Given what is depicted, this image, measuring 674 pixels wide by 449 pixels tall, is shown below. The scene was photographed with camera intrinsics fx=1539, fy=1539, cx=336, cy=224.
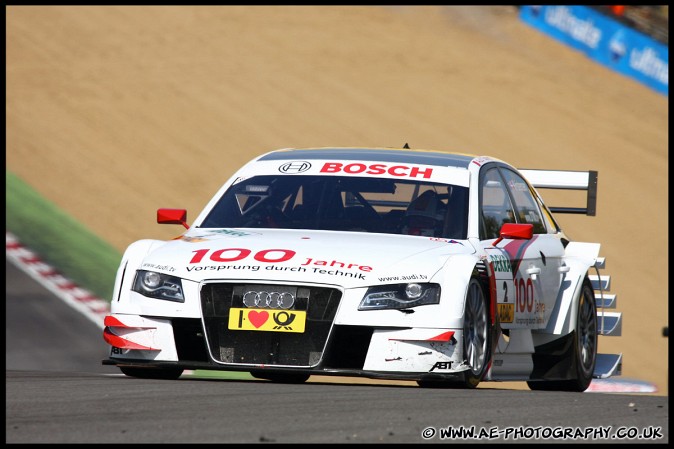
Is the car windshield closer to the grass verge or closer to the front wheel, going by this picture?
the front wheel

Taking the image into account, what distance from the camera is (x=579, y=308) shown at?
10.3 metres

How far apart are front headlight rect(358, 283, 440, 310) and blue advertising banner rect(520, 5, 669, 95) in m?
24.8

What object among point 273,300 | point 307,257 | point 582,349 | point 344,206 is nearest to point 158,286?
point 273,300

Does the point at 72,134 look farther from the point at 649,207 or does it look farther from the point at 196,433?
the point at 196,433

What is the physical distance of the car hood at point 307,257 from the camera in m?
8.09

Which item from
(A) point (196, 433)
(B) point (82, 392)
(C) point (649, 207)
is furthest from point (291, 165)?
(C) point (649, 207)

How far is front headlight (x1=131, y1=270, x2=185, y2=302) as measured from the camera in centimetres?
824

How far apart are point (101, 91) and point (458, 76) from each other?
7.97 m

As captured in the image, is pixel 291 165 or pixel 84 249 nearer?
pixel 291 165

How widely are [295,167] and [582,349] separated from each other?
2.38m

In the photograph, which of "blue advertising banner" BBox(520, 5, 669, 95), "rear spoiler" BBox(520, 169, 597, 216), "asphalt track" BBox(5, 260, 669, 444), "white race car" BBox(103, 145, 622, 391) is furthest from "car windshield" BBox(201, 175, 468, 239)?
"blue advertising banner" BBox(520, 5, 669, 95)

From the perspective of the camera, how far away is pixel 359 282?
804cm

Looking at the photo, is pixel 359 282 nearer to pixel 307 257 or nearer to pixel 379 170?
pixel 307 257

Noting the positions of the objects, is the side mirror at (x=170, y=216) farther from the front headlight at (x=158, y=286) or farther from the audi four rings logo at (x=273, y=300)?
the audi four rings logo at (x=273, y=300)
